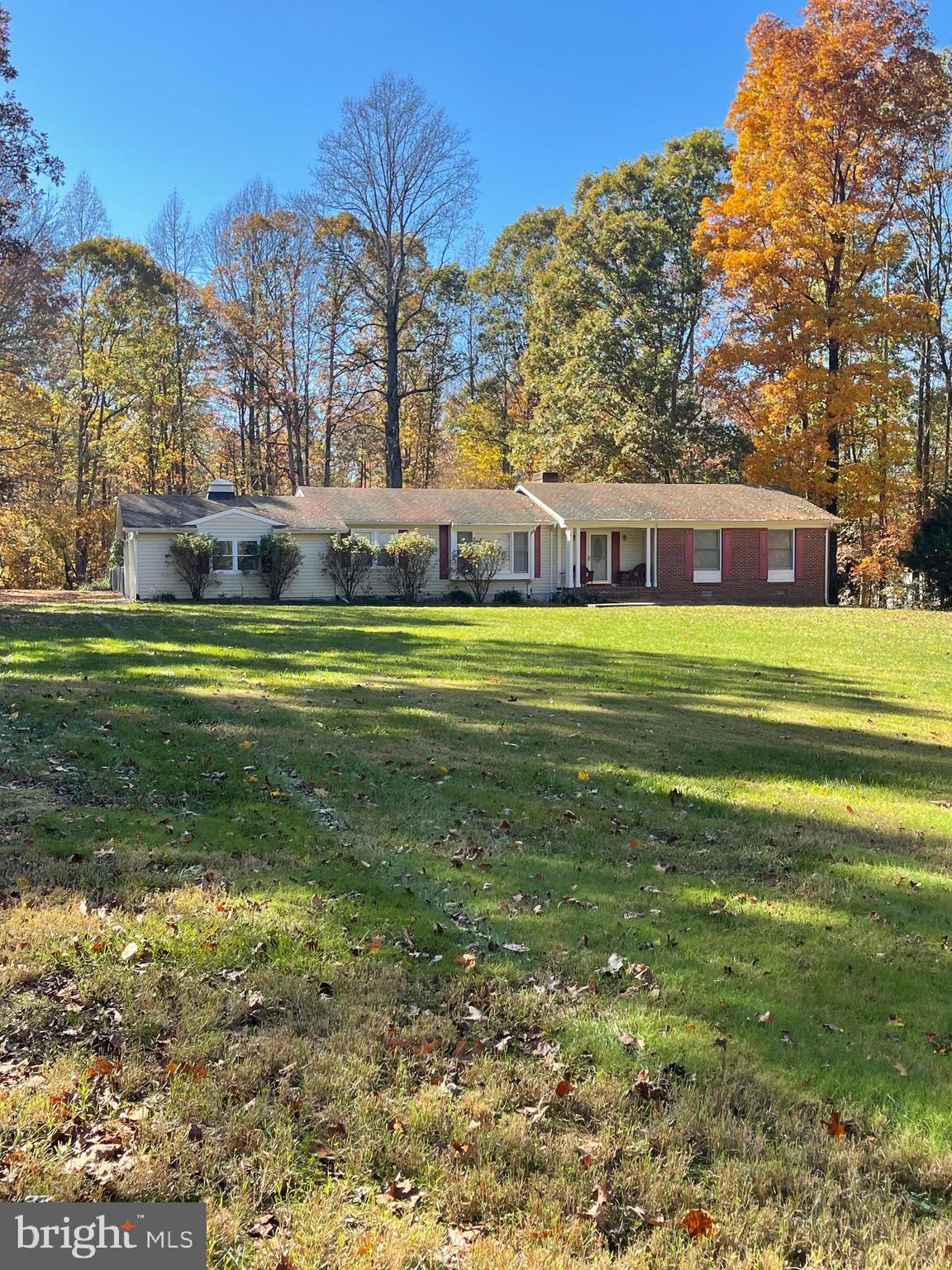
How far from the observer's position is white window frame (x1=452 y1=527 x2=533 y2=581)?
31050mm

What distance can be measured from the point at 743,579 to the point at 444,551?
430 inches

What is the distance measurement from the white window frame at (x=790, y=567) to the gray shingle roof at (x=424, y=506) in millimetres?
8176

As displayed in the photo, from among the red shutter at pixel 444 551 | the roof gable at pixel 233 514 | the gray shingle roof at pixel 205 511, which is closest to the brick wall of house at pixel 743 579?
the red shutter at pixel 444 551

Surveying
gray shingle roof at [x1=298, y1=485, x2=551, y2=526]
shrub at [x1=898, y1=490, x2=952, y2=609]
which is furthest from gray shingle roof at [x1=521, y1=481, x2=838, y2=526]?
shrub at [x1=898, y1=490, x2=952, y2=609]

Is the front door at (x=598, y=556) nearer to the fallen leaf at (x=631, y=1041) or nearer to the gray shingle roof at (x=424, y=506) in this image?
the gray shingle roof at (x=424, y=506)

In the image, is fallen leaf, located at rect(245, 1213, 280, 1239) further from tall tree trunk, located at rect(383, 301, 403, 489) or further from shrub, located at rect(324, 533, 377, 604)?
tall tree trunk, located at rect(383, 301, 403, 489)

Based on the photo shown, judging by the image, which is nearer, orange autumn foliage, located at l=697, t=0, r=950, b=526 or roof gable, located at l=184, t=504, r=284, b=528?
roof gable, located at l=184, t=504, r=284, b=528

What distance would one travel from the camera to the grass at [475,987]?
2.55 metres

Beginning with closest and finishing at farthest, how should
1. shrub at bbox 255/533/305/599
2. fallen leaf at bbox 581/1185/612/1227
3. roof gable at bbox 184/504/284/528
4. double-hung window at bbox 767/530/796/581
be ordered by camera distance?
fallen leaf at bbox 581/1185/612/1227 < roof gable at bbox 184/504/284/528 < shrub at bbox 255/533/305/599 < double-hung window at bbox 767/530/796/581

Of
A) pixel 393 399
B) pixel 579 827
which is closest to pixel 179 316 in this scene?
pixel 393 399

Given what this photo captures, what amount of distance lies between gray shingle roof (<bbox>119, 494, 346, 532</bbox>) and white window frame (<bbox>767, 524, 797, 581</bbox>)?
50.3 feet

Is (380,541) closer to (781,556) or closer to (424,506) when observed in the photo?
(424,506)

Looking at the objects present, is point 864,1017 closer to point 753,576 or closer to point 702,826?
point 702,826

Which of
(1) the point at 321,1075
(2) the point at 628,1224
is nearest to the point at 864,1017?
(2) the point at 628,1224
